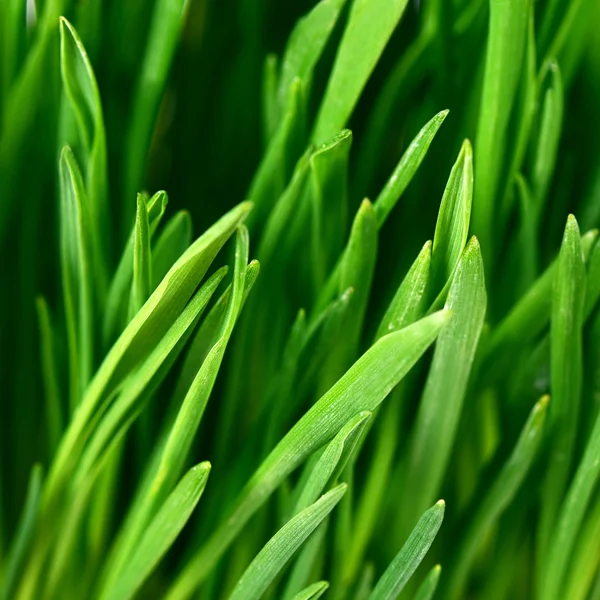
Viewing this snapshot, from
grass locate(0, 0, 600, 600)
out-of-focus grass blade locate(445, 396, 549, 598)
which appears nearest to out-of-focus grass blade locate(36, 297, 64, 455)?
grass locate(0, 0, 600, 600)

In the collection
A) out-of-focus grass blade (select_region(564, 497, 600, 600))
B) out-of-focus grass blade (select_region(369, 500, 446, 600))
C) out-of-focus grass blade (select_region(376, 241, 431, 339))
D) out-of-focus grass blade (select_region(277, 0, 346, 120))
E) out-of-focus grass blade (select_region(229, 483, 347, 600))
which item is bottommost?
out-of-focus grass blade (select_region(564, 497, 600, 600))

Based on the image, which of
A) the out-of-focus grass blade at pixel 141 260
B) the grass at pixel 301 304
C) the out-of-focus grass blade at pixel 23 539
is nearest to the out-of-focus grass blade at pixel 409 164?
the grass at pixel 301 304

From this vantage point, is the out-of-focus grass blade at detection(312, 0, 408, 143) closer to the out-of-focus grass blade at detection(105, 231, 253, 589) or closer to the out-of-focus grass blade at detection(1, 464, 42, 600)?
the out-of-focus grass blade at detection(105, 231, 253, 589)

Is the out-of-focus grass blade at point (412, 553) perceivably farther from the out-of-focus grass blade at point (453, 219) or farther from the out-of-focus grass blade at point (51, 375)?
the out-of-focus grass blade at point (51, 375)

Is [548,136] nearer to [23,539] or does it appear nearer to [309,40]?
[309,40]

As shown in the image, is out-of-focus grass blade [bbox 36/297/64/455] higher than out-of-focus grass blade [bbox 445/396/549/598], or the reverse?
out-of-focus grass blade [bbox 36/297/64/455]

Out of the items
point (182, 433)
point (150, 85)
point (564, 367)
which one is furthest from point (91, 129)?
point (564, 367)
